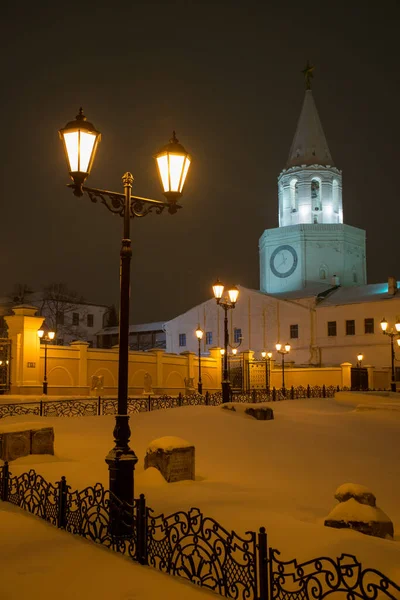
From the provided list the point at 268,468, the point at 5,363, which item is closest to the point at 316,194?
the point at 5,363

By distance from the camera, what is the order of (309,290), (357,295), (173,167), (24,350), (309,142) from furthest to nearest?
1. (309,142)
2. (309,290)
3. (357,295)
4. (24,350)
5. (173,167)

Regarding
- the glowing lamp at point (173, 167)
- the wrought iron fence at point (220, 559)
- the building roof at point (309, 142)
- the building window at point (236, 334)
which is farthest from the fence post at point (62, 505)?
the building roof at point (309, 142)

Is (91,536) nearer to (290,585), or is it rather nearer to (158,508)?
(158,508)

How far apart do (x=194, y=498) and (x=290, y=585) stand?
3.54 metres

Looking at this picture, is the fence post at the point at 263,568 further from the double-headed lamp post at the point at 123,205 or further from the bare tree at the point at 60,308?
the bare tree at the point at 60,308

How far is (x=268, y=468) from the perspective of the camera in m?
12.9

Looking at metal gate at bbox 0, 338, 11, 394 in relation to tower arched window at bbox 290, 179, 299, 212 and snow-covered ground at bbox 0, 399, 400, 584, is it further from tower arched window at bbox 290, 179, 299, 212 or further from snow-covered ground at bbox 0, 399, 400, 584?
tower arched window at bbox 290, 179, 299, 212

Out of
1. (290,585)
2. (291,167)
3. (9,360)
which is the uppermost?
(291,167)

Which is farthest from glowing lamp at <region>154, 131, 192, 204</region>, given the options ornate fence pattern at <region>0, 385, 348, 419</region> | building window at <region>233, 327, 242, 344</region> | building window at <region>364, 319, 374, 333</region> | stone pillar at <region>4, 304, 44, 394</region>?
building window at <region>233, 327, 242, 344</region>

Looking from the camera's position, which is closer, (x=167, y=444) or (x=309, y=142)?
(x=167, y=444)

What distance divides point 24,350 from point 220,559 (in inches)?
843

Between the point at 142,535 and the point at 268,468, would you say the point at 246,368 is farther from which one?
the point at 142,535

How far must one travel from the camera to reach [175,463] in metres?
10.5

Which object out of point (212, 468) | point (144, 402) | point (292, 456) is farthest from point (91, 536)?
point (144, 402)
